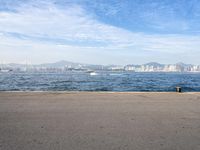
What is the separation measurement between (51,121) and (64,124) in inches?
25.3

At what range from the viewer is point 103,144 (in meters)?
5.43

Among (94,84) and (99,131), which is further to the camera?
(94,84)

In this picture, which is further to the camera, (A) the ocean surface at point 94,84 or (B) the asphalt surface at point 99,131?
(A) the ocean surface at point 94,84

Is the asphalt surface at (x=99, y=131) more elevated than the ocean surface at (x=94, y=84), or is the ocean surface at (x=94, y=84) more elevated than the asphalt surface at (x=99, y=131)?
the asphalt surface at (x=99, y=131)

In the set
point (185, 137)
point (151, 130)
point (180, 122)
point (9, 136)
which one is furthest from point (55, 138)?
point (180, 122)

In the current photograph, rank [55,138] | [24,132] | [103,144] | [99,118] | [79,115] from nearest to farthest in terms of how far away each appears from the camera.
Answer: [103,144] → [55,138] → [24,132] → [99,118] → [79,115]

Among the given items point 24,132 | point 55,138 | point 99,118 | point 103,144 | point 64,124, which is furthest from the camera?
point 99,118

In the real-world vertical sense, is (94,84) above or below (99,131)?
below

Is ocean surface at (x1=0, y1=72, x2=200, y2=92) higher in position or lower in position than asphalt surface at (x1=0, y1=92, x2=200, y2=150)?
lower

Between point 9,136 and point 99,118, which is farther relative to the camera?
point 99,118

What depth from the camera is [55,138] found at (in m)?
5.87

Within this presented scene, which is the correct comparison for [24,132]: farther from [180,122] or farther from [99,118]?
[180,122]

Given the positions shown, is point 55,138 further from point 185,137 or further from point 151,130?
point 185,137

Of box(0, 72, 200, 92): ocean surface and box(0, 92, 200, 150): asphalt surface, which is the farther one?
box(0, 72, 200, 92): ocean surface
